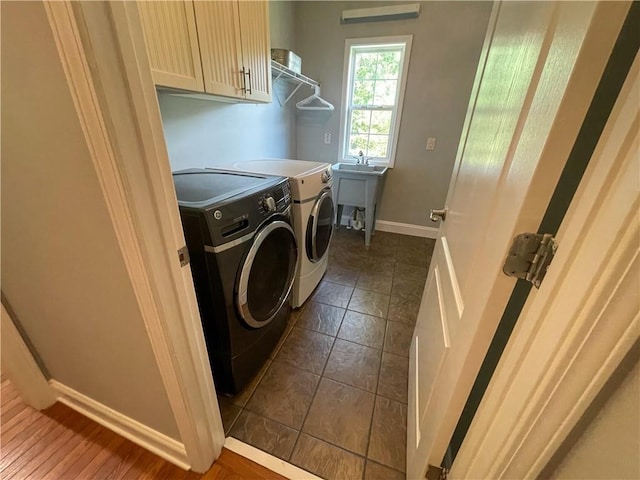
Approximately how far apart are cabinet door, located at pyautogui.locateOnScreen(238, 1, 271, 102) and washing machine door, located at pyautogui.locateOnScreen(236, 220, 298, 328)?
3.06ft

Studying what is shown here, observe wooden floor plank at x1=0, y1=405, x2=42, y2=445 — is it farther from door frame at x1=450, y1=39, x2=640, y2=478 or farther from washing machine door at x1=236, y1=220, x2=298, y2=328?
door frame at x1=450, y1=39, x2=640, y2=478

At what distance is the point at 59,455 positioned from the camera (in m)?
1.05

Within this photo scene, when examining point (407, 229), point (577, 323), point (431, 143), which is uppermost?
point (431, 143)

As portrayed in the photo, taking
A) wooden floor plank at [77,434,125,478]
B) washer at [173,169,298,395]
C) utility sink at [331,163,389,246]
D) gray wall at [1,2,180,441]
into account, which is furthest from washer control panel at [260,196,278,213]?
utility sink at [331,163,389,246]

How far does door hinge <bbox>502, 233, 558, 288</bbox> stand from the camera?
428 millimetres

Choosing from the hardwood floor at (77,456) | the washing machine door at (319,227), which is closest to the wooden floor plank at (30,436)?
the hardwood floor at (77,456)

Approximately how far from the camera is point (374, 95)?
9.29ft

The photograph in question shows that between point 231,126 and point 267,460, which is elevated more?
point 231,126

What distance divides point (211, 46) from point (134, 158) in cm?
106

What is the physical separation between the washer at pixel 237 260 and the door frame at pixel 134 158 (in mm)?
200

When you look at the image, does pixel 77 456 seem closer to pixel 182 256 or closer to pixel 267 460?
pixel 267 460

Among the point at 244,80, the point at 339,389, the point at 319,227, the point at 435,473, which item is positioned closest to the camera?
the point at 435,473

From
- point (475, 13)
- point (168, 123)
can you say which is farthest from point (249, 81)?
point (475, 13)

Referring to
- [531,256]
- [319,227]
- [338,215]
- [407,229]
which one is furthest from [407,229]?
[531,256]
